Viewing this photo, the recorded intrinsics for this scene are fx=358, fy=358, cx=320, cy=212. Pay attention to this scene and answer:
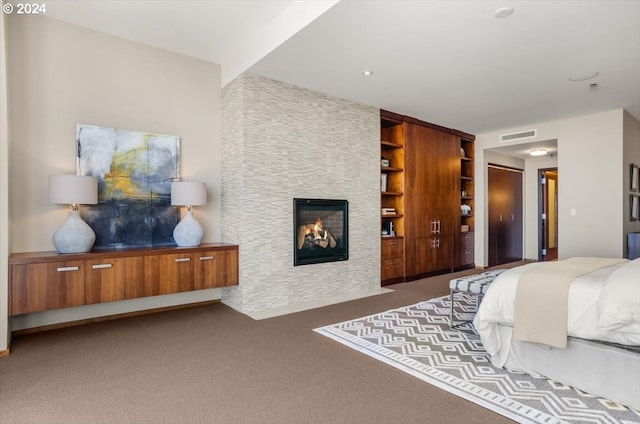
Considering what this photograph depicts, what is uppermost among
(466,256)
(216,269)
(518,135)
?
(518,135)

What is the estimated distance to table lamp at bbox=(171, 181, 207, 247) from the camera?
12.9ft

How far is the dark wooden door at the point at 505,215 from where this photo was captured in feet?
24.1

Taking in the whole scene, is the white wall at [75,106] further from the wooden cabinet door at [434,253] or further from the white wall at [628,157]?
the white wall at [628,157]

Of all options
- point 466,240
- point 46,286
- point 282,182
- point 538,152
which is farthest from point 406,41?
point 538,152

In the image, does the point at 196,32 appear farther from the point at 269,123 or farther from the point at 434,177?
the point at 434,177

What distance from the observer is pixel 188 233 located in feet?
13.1

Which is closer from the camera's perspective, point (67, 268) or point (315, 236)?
point (67, 268)

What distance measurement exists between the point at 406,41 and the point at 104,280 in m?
3.57

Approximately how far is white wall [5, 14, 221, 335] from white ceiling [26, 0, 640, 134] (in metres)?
0.22

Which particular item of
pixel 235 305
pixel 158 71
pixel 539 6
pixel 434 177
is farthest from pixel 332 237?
pixel 539 6

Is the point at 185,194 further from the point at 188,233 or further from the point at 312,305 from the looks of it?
the point at 312,305

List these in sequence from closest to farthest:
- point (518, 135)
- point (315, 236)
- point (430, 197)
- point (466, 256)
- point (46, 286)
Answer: point (46, 286) < point (315, 236) < point (430, 197) < point (518, 135) < point (466, 256)

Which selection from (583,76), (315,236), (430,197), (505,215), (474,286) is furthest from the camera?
(505,215)

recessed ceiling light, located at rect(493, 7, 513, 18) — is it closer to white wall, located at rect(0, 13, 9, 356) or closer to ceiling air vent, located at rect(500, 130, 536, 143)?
white wall, located at rect(0, 13, 9, 356)
